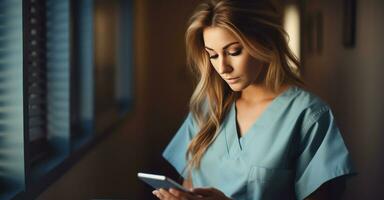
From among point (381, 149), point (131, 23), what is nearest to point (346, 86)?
point (381, 149)

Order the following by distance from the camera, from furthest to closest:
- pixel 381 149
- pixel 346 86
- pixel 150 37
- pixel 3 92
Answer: pixel 150 37
pixel 346 86
pixel 381 149
pixel 3 92

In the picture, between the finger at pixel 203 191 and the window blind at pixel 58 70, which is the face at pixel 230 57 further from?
the window blind at pixel 58 70

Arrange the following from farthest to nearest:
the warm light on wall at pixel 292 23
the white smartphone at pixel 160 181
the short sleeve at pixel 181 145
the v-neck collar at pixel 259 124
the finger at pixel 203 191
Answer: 1. the warm light on wall at pixel 292 23
2. the short sleeve at pixel 181 145
3. the v-neck collar at pixel 259 124
4. the finger at pixel 203 191
5. the white smartphone at pixel 160 181

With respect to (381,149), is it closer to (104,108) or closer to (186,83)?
→ (104,108)

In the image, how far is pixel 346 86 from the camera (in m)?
2.51

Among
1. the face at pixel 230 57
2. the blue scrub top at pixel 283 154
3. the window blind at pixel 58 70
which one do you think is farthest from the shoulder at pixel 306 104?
the window blind at pixel 58 70

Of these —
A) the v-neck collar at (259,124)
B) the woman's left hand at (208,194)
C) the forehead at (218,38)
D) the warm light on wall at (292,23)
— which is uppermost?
the warm light on wall at (292,23)

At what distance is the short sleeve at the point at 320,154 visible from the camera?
4.39 ft

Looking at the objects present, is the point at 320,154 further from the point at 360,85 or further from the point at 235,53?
the point at 360,85

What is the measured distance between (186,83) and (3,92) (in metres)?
3.27

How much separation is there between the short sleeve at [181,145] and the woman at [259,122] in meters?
0.09

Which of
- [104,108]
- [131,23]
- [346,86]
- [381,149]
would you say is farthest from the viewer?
[131,23]

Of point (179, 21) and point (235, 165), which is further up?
point (179, 21)

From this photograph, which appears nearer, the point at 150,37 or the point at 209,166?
the point at 209,166
